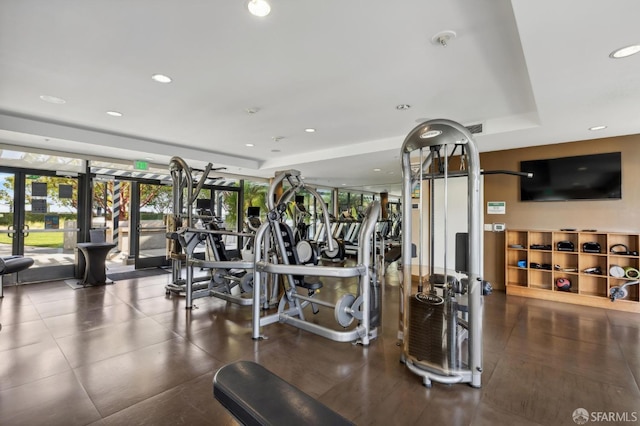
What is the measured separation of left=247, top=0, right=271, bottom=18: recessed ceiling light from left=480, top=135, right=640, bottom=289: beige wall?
507cm

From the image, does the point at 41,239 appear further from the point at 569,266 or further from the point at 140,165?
the point at 569,266

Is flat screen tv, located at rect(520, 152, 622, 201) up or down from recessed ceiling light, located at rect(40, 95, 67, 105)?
down

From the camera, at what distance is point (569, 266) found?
4918 mm

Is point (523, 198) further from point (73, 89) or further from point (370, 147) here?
point (73, 89)

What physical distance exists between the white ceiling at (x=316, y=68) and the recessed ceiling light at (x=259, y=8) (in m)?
0.05

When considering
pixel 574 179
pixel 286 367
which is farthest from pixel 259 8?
pixel 574 179

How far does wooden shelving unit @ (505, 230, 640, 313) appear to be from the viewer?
14.6 ft

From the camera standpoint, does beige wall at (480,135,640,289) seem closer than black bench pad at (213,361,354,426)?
No

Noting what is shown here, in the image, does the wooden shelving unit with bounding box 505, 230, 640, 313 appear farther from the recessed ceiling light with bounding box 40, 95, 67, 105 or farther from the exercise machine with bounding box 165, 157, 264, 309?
the recessed ceiling light with bounding box 40, 95, 67, 105

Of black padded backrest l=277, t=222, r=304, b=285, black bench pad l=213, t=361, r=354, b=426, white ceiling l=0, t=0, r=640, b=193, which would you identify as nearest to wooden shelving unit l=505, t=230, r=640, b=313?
white ceiling l=0, t=0, r=640, b=193

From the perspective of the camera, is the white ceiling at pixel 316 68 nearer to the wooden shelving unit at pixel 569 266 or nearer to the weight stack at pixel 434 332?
the wooden shelving unit at pixel 569 266

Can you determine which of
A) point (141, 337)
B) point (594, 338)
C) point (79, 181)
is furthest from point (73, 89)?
point (594, 338)

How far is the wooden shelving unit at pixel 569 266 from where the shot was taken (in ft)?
14.6

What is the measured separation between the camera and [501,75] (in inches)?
121
